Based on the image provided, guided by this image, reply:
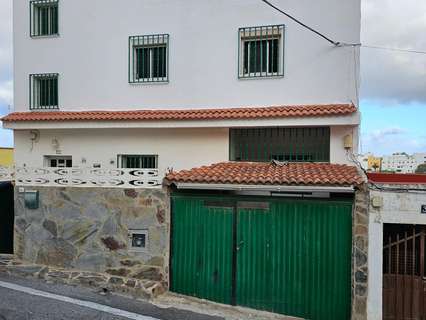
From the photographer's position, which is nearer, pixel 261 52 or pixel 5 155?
pixel 261 52

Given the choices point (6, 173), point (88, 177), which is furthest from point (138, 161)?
point (6, 173)

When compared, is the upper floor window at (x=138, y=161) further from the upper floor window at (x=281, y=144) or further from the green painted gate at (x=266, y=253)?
the green painted gate at (x=266, y=253)

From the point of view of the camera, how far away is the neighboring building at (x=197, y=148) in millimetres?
8172

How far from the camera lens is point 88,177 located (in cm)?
950

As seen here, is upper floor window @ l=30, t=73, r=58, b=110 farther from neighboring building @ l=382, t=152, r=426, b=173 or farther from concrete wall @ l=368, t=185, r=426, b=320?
neighboring building @ l=382, t=152, r=426, b=173

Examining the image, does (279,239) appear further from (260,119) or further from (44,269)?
(44,269)

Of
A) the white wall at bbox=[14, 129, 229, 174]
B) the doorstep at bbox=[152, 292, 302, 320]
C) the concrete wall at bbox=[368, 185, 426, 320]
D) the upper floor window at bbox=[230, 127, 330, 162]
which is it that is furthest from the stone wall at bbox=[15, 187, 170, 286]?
the concrete wall at bbox=[368, 185, 426, 320]

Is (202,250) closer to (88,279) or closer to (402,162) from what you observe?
(88,279)

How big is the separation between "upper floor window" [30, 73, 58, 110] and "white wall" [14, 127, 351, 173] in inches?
41.3

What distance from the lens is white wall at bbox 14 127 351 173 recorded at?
39.1ft

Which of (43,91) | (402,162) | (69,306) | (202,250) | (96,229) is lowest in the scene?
(69,306)

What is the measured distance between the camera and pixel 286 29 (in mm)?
11469

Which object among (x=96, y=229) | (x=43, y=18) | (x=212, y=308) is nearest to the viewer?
(x=212, y=308)

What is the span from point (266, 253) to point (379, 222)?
2.41 meters
